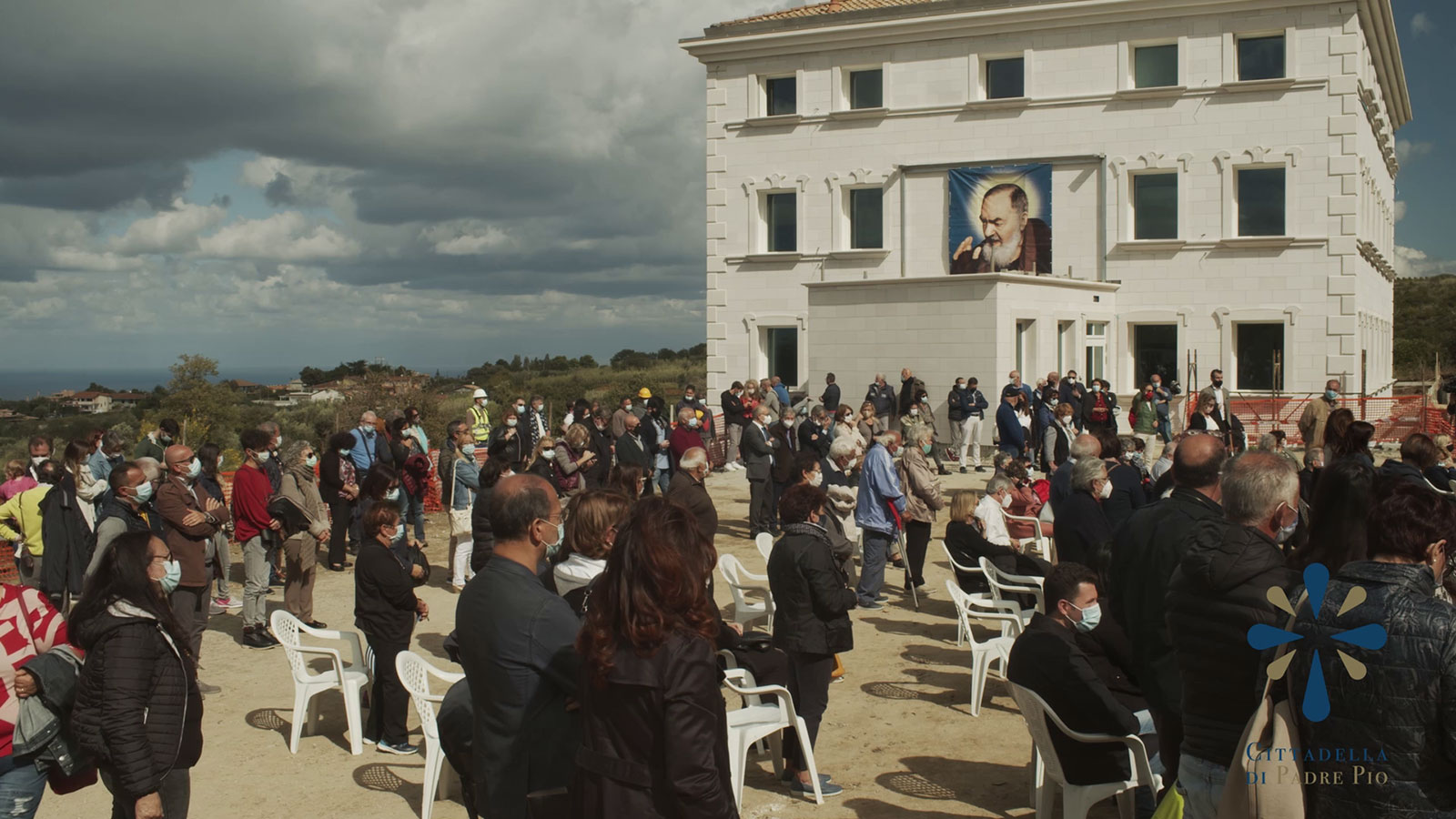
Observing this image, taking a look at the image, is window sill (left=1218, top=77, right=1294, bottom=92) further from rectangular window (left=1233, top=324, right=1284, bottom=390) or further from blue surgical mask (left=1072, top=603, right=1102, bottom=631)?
blue surgical mask (left=1072, top=603, right=1102, bottom=631)

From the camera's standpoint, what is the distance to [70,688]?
4152 mm

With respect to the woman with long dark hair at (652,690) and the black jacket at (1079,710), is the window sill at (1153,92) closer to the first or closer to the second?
the black jacket at (1079,710)

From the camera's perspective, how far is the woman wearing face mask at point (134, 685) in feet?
13.4

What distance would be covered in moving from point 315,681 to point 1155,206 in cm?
A: 2481

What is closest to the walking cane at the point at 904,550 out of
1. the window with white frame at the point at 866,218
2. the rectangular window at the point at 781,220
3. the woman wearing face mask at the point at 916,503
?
the woman wearing face mask at the point at 916,503

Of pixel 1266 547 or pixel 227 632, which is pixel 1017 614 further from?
pixel 227 632

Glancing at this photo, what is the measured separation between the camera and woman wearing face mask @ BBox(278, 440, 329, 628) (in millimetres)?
9789

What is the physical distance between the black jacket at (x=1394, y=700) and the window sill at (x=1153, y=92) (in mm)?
26387

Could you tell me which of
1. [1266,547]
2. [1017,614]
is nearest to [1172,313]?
[1017,614]

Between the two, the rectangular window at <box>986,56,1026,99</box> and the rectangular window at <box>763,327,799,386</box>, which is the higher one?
the rectangular window at <box>986,56,1026,99</box>

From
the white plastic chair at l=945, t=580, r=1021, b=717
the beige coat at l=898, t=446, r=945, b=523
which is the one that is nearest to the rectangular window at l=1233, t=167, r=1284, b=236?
the beige coat at l=898, t=446, r=945, b=523

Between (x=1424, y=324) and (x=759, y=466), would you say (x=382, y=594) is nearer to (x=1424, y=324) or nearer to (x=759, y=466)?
(x=759, y=466)

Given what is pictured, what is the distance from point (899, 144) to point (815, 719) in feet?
81.6

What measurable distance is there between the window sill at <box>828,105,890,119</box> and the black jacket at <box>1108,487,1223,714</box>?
2582 centimetres
